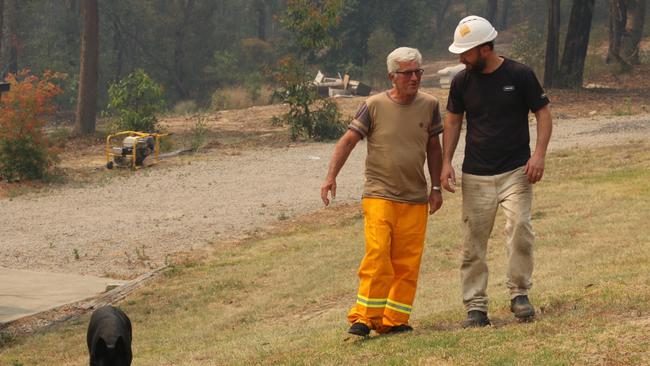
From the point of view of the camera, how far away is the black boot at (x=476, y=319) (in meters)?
7.51

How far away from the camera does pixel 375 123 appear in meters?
7.59

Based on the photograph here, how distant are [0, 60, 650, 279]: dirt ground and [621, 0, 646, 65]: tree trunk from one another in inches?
351

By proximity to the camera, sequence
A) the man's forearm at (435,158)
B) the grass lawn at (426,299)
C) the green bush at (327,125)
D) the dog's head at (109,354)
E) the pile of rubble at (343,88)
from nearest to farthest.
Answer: the dog's head at (109,354) → the grass lawn at (426,299) → the man's forearm at (435,158) → the green bush at (327,125) → the pile of rubble at (343,88)

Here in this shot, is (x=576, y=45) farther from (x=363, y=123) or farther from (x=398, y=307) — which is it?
(x=398, y=307)

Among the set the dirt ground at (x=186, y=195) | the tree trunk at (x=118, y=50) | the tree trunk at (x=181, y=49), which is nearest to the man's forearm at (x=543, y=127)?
the dirt ground at (x=186, y=195)

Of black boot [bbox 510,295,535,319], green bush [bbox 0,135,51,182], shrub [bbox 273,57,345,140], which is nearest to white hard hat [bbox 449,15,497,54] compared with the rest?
black boot [bbox 510,295,535,319]

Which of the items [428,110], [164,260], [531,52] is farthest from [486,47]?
[531,52]

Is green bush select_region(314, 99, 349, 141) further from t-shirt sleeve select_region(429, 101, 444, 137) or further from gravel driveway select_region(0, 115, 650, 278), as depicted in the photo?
t-shirt sleeve select_region(429, 101, 444, 137)

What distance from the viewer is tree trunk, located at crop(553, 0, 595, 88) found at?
31.9 meters

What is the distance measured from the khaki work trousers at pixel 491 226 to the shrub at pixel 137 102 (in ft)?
70.3

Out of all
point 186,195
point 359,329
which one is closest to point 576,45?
point 186,195

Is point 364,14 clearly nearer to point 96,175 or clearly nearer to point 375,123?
point 96,175

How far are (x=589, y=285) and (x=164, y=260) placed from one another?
24.2 feet

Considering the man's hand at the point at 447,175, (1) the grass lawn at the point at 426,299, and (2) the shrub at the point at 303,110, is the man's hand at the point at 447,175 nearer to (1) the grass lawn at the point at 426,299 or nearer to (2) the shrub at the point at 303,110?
(1) the grass lawn at the point at 426,299
